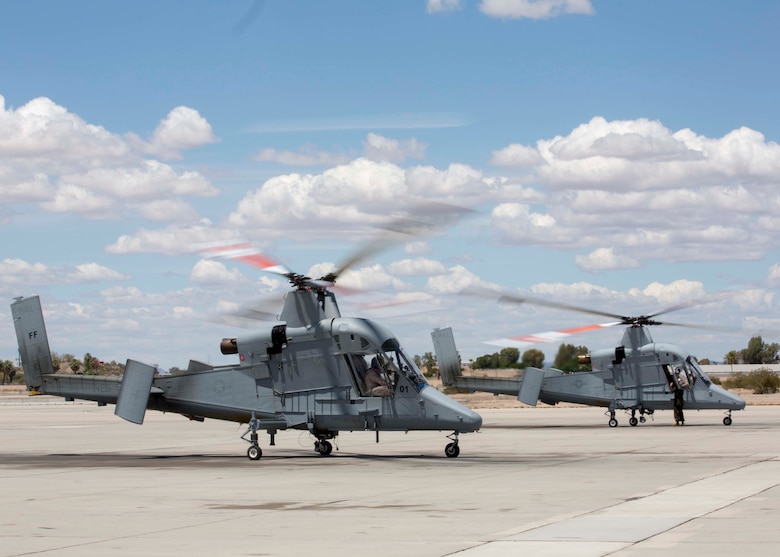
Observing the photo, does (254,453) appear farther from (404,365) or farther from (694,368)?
(694,368)

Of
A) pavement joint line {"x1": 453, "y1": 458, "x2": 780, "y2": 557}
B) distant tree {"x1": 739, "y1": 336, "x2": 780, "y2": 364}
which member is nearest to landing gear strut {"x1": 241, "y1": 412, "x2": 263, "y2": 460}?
pavement joint line {"x1": 453, "y1": 458, "x2": 780, "y2": 557}

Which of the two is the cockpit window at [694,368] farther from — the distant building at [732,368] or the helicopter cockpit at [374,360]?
the distant building at [732,368]

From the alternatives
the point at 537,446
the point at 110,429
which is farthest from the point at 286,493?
the point at 110,429

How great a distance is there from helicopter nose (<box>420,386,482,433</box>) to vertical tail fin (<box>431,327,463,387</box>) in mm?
20140

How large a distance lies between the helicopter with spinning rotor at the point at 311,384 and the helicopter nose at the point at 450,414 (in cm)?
2

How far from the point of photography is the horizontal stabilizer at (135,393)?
1167 inches

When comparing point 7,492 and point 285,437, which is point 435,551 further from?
point 285,437

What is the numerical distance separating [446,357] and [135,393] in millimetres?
19931

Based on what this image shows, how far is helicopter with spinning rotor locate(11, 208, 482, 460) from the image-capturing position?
89.6 ft

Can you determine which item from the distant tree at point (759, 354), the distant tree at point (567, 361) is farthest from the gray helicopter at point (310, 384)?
the distant tree at point (759, 354)

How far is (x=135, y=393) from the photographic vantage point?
97.6ft

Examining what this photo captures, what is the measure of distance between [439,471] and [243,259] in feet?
23.2

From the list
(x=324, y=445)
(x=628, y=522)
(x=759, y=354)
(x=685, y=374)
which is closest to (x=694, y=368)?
(x=685, y=374)

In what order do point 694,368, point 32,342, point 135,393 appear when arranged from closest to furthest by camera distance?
point 135,393 → point 32,342 → point 694,368
